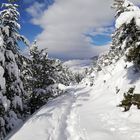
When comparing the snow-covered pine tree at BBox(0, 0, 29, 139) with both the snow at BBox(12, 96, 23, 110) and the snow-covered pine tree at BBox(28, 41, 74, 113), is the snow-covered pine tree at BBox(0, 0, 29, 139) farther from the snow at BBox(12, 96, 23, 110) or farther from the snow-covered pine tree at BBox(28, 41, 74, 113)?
the snow-covered pine tree at BBox(28, 41, 74, 113)

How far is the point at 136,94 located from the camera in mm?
16406

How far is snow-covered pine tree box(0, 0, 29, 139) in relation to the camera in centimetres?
1809

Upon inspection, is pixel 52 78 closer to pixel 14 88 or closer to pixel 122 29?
pixel 14 88

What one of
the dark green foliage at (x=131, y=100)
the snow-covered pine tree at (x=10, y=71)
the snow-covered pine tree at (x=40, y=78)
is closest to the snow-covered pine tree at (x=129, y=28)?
the dark green foliage at (x=131, y=100)

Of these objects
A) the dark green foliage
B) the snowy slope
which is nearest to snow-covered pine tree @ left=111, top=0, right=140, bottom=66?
the dark green foliage

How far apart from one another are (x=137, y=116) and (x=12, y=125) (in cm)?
837

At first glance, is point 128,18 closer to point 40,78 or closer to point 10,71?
point 10,71

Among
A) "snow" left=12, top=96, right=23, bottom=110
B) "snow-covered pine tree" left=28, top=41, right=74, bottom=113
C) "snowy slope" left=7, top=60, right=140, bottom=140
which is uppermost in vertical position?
"snow-covered pine tree" left=28, top=41, right=74, bottom=113

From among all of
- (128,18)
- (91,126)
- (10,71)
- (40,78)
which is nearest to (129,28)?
(128,18)

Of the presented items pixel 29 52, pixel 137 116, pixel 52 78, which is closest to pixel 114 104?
pixel 137 116

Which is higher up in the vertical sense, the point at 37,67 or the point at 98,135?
the point at 37,67

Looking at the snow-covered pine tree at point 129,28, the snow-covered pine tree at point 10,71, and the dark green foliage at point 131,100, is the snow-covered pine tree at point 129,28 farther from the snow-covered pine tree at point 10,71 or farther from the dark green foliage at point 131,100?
the snow-covered pine tree at point 10,71

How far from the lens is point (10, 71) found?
734 inches

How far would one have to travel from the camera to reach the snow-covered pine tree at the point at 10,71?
18094 millimetres
